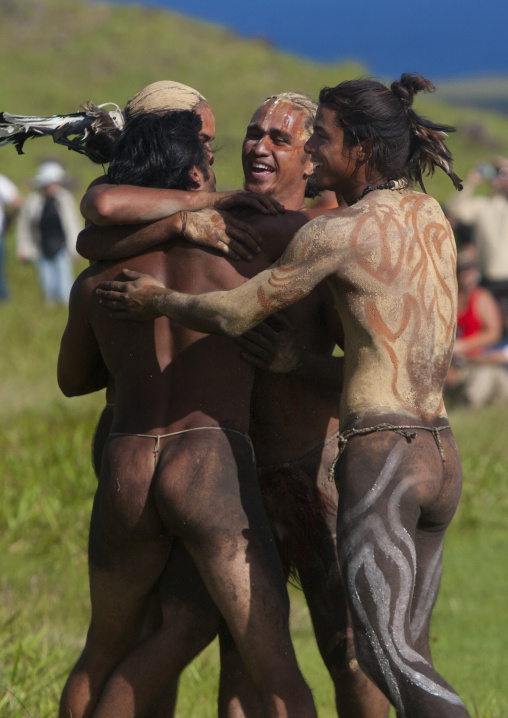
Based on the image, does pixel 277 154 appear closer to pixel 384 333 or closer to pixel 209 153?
pixel 209 153

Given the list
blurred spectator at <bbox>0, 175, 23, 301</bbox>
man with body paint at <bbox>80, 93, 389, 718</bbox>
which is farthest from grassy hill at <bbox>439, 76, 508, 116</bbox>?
man with body paint at <bbox>80, 93, 389, 718</bbox>

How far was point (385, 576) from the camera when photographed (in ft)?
9.64

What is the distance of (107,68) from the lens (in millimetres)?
35000

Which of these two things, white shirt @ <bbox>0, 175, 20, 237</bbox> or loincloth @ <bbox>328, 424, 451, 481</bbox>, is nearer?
loincloth @ <bbox>328, 424, 451, 481</bbox>

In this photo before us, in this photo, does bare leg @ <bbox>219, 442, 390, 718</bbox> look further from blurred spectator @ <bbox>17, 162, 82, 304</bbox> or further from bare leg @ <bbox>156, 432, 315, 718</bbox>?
blurred spectator @ <bbox>17, 162, 82, 304</bbox>

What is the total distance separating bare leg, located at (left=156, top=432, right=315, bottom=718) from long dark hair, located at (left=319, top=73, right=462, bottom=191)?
1.01m

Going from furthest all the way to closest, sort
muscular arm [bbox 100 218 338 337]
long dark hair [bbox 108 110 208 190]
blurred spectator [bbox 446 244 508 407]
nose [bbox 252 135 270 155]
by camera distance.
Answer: blurred spectator [bbox 446 244 508 407] < nose [bbox 252 135 270 155] < long dark hair [bbox 108 110 208 190] < muscular arm [bbox 100 218 338 337]

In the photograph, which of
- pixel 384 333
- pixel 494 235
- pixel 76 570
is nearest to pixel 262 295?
pixel 384 333

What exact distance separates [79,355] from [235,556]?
879 mm

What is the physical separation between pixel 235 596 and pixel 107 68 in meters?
34.0

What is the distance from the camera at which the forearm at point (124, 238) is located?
3168 millimetres

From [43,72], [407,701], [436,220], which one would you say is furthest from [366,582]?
[43,72]

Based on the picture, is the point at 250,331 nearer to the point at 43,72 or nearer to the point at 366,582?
the point at 366,582

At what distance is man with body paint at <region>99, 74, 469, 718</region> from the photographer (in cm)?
294
